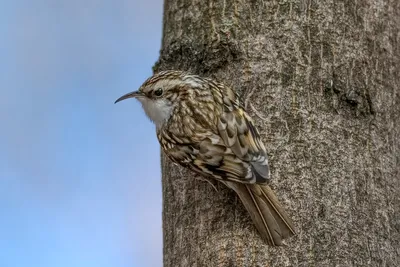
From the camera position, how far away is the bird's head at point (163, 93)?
7.53 ft

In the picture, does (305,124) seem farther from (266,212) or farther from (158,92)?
(158,92)

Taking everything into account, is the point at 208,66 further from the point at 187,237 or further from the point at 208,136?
the point at 187,237

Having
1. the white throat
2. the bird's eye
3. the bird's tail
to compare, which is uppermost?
the bird's eye

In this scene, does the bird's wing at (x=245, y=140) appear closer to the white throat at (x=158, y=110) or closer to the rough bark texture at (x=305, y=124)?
the rough bark texture at (x=305, y=124)

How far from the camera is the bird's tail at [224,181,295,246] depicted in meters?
1.97

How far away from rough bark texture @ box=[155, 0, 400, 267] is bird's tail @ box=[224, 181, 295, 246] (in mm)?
27

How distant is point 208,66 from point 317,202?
533 millimetres

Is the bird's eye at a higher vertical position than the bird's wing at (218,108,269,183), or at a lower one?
higher

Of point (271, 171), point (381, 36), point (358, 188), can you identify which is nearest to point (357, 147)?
point (358, 188)

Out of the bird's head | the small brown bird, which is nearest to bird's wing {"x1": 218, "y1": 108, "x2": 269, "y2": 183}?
the small brown bird

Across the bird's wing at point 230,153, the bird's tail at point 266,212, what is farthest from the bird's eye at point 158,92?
the bird's tail at point 266,212

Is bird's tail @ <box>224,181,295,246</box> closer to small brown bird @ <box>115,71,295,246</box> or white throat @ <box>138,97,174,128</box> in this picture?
small brown bird @ <box>115,71,295,246</box>

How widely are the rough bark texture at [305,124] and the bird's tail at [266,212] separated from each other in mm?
27

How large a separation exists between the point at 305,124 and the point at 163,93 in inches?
18.5
